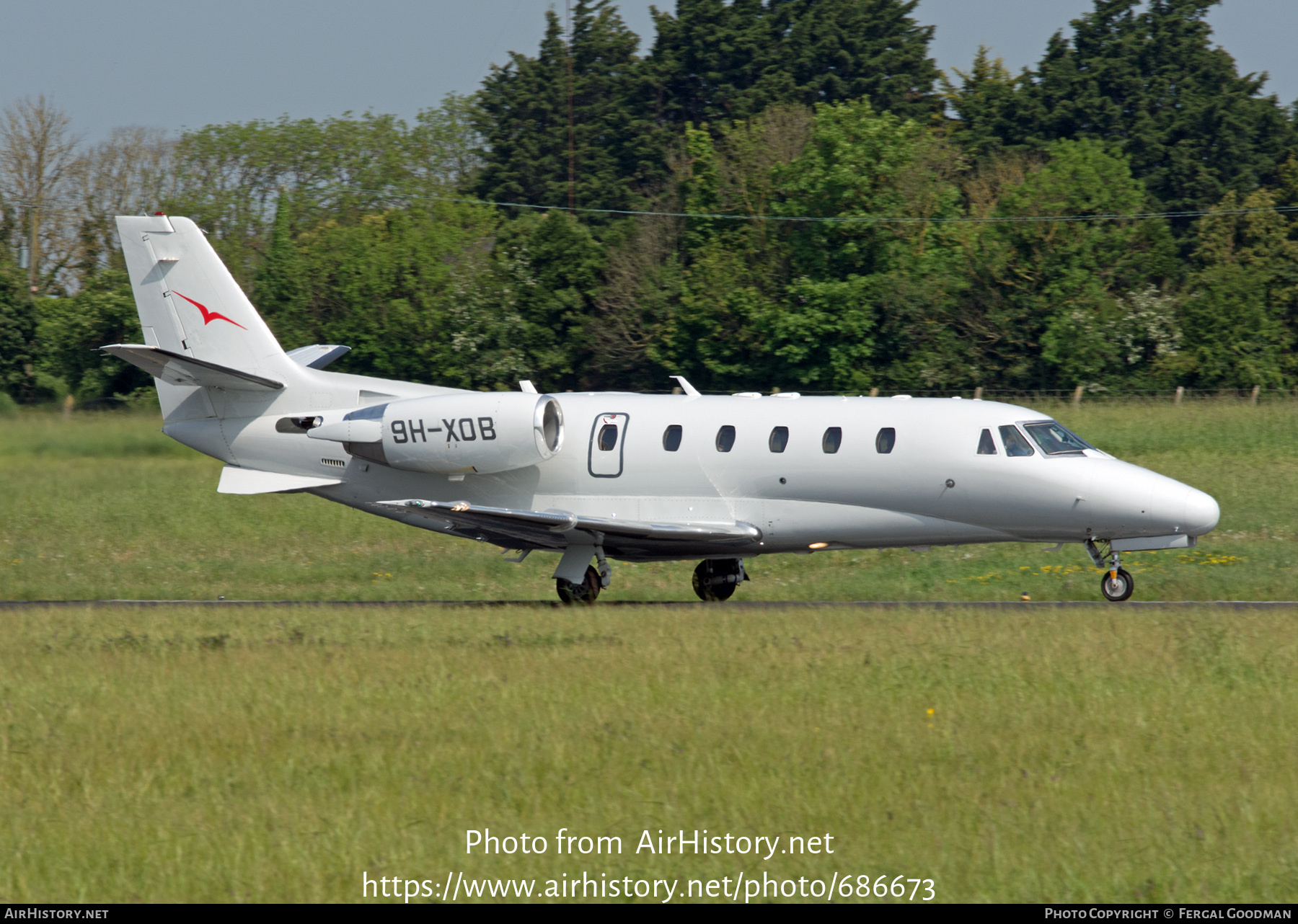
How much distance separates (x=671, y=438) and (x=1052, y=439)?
5045 millimetres

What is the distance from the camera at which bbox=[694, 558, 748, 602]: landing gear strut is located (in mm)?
21188

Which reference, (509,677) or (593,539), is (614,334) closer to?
(593,539)

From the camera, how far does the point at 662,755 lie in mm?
10141

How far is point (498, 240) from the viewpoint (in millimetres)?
62312

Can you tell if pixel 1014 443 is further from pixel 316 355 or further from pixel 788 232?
pixel 788 232

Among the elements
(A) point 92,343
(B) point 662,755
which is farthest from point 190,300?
(A) point 92,343

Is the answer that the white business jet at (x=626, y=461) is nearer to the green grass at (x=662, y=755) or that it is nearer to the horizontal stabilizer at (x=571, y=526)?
the horizontal stabilizer at (x=571, y=526)

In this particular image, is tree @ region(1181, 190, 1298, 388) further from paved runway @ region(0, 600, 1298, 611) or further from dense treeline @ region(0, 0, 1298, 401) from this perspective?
paved runway @ region(0, 600, 1298, 611)

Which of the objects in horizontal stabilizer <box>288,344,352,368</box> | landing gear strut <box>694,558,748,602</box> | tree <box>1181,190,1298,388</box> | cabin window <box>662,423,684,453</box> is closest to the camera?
cabin window <box>662,423,684,453</box>

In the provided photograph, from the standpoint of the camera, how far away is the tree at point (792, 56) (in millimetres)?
82875

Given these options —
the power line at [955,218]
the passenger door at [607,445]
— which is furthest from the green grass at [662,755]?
the power line at [955,218]

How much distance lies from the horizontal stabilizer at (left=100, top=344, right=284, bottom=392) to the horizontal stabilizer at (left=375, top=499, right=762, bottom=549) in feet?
10.7

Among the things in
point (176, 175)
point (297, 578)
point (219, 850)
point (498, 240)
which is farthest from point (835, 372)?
point (219, 850)

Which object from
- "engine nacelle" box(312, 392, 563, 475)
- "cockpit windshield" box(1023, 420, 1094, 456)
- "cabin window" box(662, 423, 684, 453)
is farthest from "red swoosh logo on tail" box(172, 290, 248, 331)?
"cockpit windshield" box(1023, 420, 1094, 456)
